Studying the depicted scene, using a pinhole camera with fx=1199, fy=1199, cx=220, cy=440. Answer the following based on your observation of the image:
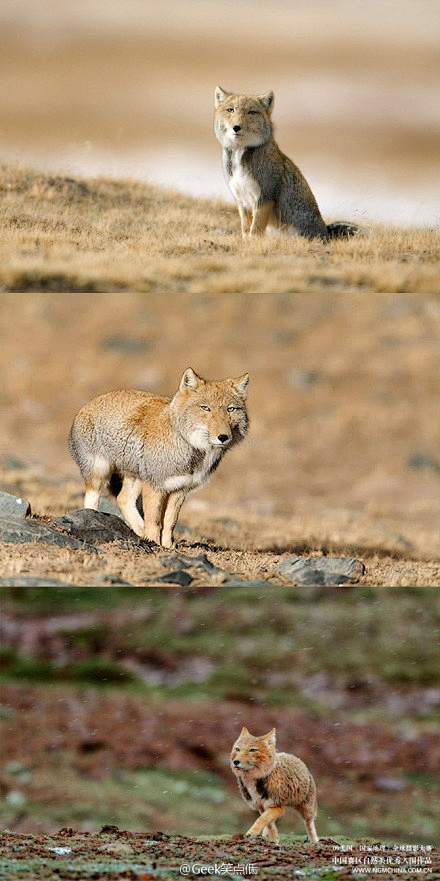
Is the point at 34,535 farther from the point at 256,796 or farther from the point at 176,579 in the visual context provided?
the point at 256,796

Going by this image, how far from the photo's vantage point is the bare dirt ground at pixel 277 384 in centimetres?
1830

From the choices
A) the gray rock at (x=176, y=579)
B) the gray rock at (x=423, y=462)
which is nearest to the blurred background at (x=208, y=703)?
the gray rock at (x=176, y=579)

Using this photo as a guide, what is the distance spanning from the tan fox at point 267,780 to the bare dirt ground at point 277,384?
570 cm

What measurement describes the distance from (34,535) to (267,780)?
2.60 metres

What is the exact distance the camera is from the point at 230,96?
1084 cm

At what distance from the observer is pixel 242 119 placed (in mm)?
10688

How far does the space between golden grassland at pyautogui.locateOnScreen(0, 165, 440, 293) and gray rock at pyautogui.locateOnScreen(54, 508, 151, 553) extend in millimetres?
2117

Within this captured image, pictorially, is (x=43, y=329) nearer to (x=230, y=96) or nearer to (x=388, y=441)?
(x=388, y=441)

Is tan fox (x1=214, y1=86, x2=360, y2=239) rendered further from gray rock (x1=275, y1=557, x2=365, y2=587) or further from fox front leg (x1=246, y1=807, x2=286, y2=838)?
fox front leg (x1=246, y1=807, x2=286, y2=838)

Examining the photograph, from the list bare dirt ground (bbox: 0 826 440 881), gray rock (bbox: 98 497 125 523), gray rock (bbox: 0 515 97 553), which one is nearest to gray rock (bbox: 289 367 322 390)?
gray rock (bbox: 98 497 125 523)

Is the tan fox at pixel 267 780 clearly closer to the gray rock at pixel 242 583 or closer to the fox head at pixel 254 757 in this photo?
the fox head at pixel 254 757

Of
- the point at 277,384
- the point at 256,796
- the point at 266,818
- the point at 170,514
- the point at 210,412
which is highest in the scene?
the point at 277,384

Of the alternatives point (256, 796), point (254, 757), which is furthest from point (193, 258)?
point (256, 796)

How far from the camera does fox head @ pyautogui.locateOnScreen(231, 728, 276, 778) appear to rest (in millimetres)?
8852
